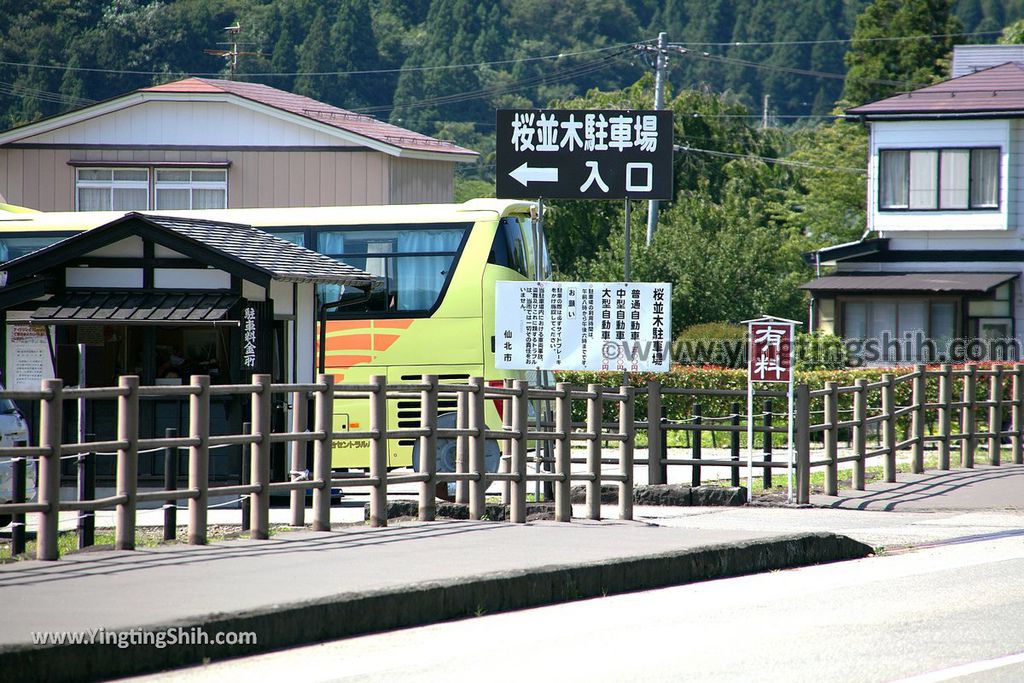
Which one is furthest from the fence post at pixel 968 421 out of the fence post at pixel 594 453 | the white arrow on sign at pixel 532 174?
the fence post at pixel 594 453

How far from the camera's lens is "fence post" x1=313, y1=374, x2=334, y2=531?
10812 mm

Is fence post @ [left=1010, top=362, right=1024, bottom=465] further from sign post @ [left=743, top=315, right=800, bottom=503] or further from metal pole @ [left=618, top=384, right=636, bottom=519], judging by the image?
metal pole @ [left=618, top=384, right=636, bottom=519]

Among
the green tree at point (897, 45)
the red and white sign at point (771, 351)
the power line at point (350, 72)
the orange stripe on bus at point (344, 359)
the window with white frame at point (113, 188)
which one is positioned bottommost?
the orange stripe on bus at point (344, 359)

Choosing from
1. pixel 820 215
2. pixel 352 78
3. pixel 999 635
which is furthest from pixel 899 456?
pixel 352 78

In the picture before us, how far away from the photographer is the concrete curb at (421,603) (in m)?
6.74

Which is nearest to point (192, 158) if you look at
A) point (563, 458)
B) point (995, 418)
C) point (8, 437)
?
point (8, 437)

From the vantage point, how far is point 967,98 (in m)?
35.0

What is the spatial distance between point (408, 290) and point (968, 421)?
8.22m

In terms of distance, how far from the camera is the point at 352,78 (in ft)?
299

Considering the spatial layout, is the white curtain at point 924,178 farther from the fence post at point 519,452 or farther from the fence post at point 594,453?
the fence post at point 519,452

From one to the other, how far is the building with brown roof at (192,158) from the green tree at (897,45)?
37639 millimetres

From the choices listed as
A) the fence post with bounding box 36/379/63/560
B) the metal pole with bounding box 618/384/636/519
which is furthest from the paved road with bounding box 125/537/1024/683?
the metal pole with bounding box 618/384/636/519

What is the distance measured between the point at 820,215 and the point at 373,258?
33606 millimetres

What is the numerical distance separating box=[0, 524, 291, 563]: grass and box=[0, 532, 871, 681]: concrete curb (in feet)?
8.53
